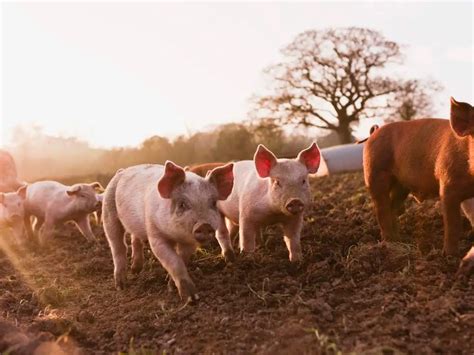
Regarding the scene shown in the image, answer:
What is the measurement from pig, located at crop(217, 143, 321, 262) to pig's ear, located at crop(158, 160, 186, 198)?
3.54 ft

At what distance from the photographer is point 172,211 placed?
5.02 m

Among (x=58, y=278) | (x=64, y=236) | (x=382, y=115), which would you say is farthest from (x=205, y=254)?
(x=382, y=115)

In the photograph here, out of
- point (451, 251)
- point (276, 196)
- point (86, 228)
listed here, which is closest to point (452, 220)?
point (451, 251)

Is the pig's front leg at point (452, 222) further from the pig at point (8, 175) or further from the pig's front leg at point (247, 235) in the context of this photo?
the pig at point (8, 175)

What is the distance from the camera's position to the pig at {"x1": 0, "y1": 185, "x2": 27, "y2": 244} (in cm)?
1103

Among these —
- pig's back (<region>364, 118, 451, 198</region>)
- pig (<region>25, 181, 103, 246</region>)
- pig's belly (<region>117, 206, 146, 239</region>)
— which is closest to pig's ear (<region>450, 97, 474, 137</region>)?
pig's back (<region>364, 118, 451, 198</region>)

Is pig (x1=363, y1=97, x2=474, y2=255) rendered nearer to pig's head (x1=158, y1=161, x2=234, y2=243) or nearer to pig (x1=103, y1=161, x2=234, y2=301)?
pig (x1=103, y1=161, x2=234, y2=301)

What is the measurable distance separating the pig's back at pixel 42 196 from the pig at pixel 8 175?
198 cm

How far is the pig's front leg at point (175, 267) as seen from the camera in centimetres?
491

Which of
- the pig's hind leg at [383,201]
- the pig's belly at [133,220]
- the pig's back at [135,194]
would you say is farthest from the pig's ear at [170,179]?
the pig's hind leg at [383,201]

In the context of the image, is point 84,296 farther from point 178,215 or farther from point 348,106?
point 348,106

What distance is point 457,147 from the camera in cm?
522

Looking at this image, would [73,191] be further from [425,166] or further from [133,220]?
[425,166]

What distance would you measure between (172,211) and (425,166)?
2.45 metres
